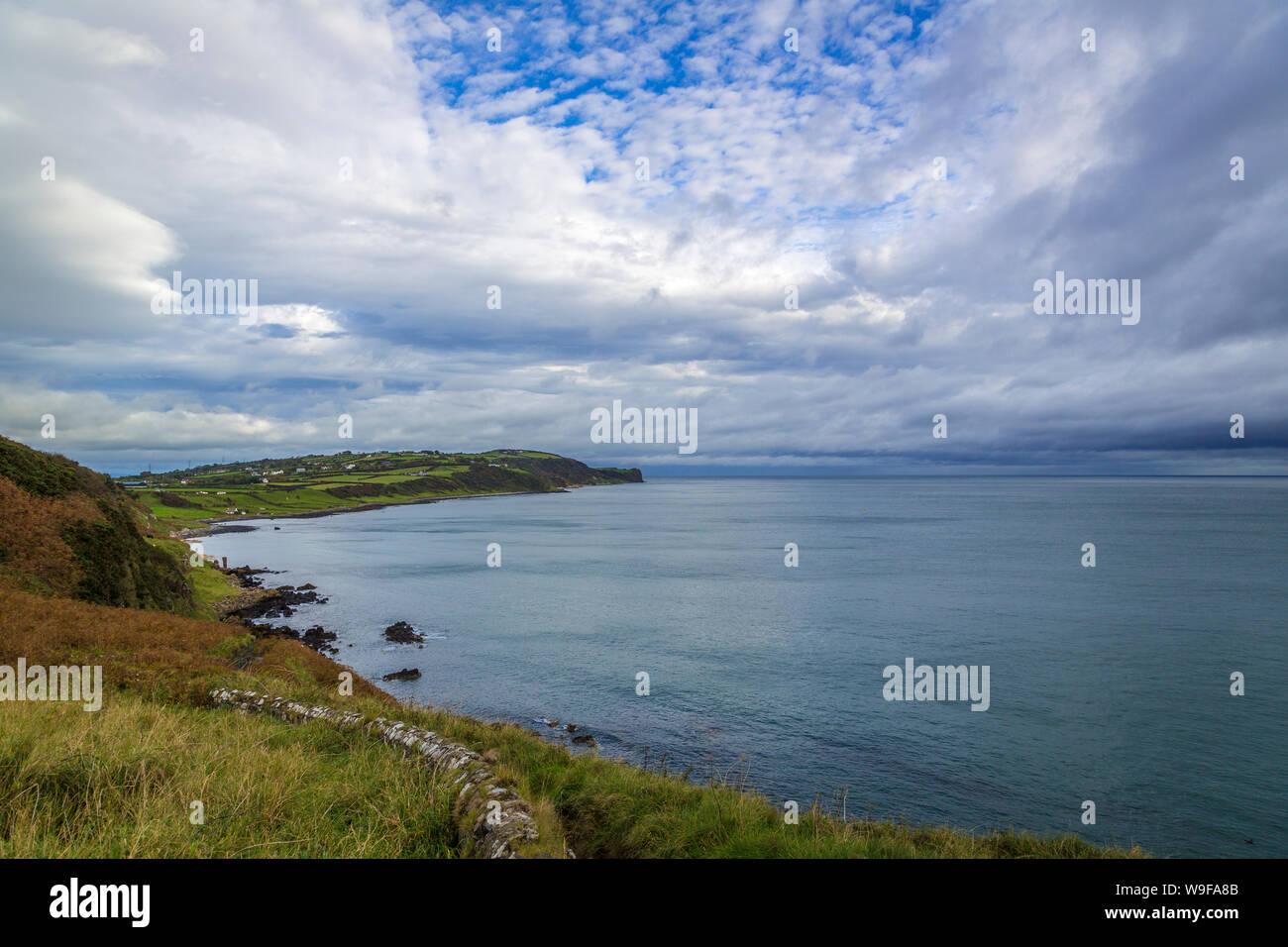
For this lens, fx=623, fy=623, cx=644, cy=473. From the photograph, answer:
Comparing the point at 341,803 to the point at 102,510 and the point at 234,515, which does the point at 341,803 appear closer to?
the point at 102,510

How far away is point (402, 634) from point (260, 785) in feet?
130

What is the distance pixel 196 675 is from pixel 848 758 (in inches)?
889

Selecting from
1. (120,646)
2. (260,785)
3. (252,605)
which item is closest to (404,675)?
(120,646)

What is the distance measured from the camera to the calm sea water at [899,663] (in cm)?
2273

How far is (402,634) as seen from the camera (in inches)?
1783

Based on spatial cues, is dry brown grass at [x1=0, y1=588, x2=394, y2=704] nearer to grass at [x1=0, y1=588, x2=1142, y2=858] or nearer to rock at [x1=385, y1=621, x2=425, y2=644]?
grass at [x1=0, y1=588, x2=1142, y2=858]

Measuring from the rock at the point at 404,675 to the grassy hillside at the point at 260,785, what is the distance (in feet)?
43.7

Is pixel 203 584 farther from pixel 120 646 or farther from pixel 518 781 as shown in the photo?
pixel 518 781

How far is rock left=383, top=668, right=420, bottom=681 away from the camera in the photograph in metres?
35.4

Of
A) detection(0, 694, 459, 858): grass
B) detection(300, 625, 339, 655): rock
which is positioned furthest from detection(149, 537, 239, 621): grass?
detection(0, 694, 459, 858): grass

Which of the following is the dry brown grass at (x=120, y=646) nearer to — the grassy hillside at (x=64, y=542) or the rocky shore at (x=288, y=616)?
the grassy hillside at (x=64, y=542)

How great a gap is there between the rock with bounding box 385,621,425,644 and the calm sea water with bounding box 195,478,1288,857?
4.27ft

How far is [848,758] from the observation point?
25.0m
